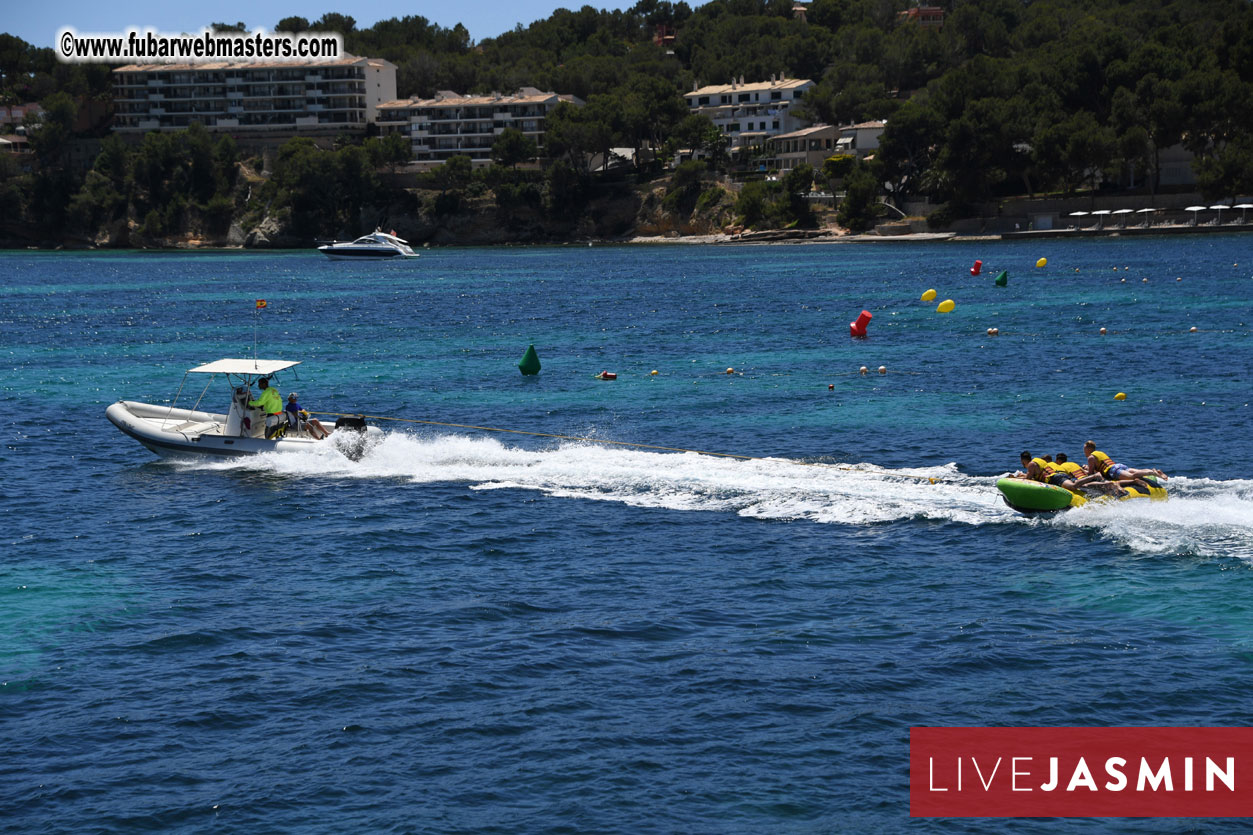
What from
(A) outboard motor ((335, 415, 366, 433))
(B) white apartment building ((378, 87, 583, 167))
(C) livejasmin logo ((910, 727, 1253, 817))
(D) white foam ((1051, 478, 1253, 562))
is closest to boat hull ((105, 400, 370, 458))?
(A) outboard motor ((335, 415, 366, 433))

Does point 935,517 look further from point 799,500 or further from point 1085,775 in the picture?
point 1085,775

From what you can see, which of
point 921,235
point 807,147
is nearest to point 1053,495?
point 921,235

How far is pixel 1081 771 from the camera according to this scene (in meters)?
16.2

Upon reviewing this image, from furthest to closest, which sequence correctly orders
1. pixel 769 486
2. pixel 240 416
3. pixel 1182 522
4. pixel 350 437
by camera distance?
1. pixel 240 416
2. pixel 350 437
3. pixel 769 486
4. pixel 1182 522

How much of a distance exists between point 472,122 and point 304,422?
547 feet

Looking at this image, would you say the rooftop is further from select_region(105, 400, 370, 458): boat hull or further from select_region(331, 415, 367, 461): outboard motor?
select_region(331, 415, 367, 461): outboard motor

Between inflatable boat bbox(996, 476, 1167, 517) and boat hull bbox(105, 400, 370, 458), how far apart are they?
17539mm

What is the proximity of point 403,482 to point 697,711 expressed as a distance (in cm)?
1635

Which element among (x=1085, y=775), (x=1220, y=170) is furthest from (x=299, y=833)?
(x=1220, y=170)

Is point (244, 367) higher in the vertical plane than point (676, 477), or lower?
higher

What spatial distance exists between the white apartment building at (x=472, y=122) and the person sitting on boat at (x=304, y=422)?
162m

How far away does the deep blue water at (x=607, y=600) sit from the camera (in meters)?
16.2

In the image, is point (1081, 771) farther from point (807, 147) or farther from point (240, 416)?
point (807, 147)

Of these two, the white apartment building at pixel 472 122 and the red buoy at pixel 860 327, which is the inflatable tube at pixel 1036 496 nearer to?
the red buoy at pixel 860 327
